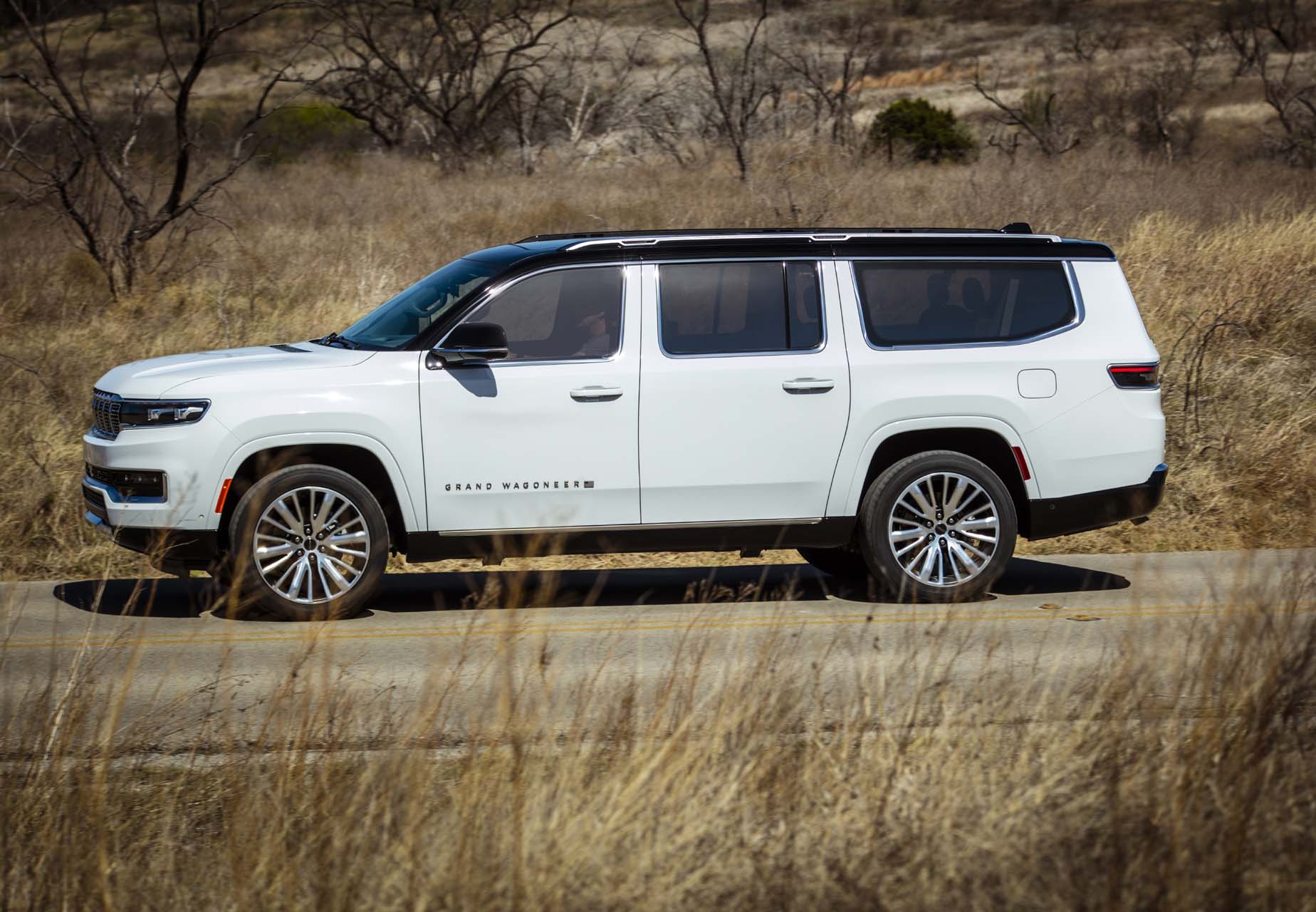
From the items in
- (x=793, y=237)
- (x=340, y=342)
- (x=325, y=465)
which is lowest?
(x=325, y=465)

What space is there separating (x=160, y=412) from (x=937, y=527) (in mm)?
4223

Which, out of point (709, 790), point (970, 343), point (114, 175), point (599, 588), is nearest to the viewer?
point (709, 790)

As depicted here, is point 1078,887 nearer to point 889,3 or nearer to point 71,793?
point 71,793

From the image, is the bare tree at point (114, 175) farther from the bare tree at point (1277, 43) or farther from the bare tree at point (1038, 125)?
the bare tree at point (1277, 43)

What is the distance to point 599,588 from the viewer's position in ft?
29.3

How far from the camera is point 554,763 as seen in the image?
4.56 metres

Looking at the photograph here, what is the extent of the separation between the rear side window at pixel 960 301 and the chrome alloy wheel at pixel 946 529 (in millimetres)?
837

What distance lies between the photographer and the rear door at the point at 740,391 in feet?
26.1

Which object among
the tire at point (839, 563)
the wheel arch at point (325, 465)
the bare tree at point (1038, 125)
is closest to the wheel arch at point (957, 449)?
the tire at point (839, 563)

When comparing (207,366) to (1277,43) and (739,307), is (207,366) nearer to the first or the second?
(739,307)

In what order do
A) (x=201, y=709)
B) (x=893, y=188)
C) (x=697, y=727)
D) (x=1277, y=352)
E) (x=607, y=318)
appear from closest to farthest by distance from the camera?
(x=697, y=727) < (x=201, y=709) < (x=607, y=318) < (x=1277, y=352) < (x=893, y=188)

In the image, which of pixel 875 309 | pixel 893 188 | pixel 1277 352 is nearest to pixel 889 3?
pixel 893 188

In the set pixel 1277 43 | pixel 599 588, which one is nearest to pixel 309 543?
pixel 599 588

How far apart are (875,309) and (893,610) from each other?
5.50ft
